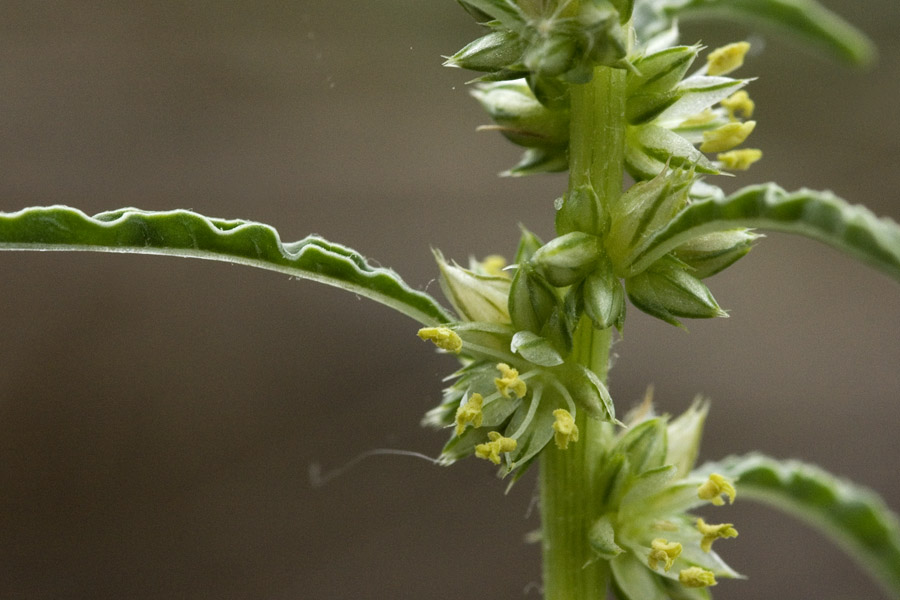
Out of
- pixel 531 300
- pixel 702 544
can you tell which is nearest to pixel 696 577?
pixel 702 544

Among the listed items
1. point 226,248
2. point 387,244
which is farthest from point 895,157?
point 226,248

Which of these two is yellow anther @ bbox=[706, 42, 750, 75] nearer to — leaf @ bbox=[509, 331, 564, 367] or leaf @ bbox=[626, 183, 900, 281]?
leaf @ bbox=[626, 183, 900, 281]

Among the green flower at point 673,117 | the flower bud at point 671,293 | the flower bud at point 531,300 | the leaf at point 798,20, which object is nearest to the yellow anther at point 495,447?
the flower bud at point 531,300

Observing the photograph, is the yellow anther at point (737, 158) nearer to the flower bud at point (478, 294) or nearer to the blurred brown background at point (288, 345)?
the flower bud at point (478, 294)

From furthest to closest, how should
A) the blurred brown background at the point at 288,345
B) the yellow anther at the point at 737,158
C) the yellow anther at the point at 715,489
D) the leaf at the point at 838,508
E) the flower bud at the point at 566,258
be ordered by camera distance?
the blurred brown background at the point at 288,345 < the leaf at the point at 838,508 < the yellow anther at the point at 737,158 < the yellow anther at the point at 715,489 < the flower bud at the point at 566,258

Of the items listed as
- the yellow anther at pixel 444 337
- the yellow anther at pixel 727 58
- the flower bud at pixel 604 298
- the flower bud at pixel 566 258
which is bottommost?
the yellow anther at pixel 444 337

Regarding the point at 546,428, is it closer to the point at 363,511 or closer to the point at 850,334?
the point at 363,511

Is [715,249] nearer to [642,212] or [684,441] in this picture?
[642,212]
